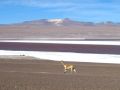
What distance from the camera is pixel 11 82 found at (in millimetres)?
18078

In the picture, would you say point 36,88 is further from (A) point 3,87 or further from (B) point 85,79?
(B) point 85,79

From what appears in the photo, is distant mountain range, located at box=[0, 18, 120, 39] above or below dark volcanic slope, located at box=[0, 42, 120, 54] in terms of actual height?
above

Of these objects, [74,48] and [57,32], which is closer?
[74,48]

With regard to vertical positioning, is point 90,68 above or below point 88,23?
below

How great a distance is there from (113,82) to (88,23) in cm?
17050

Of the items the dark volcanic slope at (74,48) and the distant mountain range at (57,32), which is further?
the distant mountain range at (57,32)

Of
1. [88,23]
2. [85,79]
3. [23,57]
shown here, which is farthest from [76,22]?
[85,79]

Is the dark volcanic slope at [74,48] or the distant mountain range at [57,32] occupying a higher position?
the distant mountain range at [57,32]

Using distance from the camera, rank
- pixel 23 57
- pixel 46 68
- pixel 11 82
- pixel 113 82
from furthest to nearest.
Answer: pixel 23 57 < pixel 46 68 < pixel 113 82 < pixel 11 82

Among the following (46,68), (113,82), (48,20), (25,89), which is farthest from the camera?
(48,20)

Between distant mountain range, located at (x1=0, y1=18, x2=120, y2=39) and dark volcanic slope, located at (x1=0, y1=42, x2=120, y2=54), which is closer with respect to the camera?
dark volcanic slope, located at (x1=0, y1=42, x2=120, y2=54)

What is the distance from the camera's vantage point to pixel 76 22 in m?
188

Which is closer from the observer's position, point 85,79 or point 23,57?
point 85,79

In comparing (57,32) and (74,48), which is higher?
(57,32)
